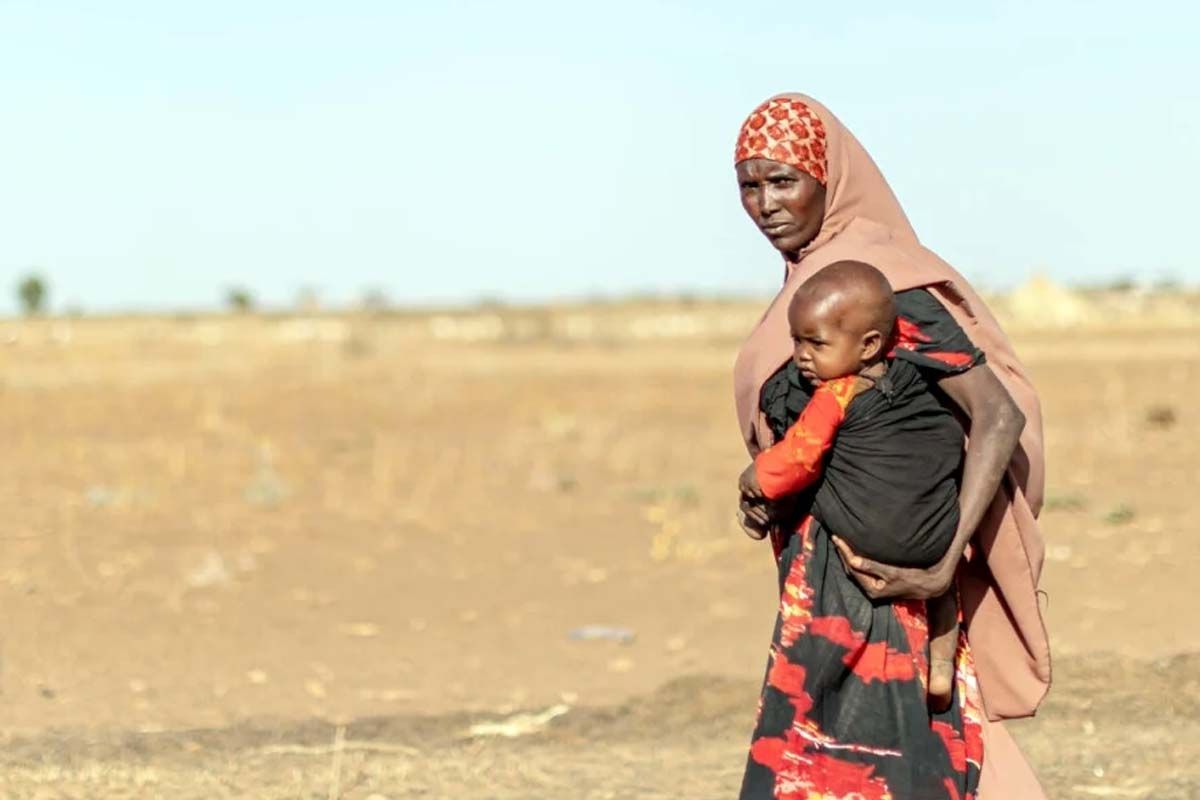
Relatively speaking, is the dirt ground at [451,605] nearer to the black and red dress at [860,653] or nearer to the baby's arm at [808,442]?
the black and red dress at [860,653]

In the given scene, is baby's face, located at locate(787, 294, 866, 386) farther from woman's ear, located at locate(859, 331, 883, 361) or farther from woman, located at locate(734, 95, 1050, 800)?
woman, located at locate(734, 95, 1050, 800)

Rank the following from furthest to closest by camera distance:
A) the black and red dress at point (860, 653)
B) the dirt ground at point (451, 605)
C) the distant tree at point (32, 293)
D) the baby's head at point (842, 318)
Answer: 1. the distant tree at point (32, 293)
2. the dirt ground at point (451, 605)
3. the black and red dress at point (860, 653)
4. the baby's head at point (842, 318)

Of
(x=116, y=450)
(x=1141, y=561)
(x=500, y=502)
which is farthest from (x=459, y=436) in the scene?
(x=1141, y=561)

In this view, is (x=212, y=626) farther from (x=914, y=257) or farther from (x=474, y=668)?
(x=914, y=257)

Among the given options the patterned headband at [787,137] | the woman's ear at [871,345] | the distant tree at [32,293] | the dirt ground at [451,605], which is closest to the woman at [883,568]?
the patterned headband at [787,137]

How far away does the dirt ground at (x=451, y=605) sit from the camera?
23.5ft

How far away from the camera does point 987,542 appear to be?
405 centimetres

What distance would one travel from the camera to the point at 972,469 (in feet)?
12.6

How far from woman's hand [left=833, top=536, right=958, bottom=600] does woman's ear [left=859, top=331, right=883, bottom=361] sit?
15.1 inches

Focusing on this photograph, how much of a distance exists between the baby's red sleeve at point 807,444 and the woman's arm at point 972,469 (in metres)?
0.19

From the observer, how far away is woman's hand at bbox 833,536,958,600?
383cm

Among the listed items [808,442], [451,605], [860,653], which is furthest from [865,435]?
[451,605]

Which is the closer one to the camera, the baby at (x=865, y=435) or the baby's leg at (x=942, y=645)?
the baby at (x=865, y=435)

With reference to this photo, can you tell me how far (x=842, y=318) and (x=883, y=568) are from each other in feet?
1.68
